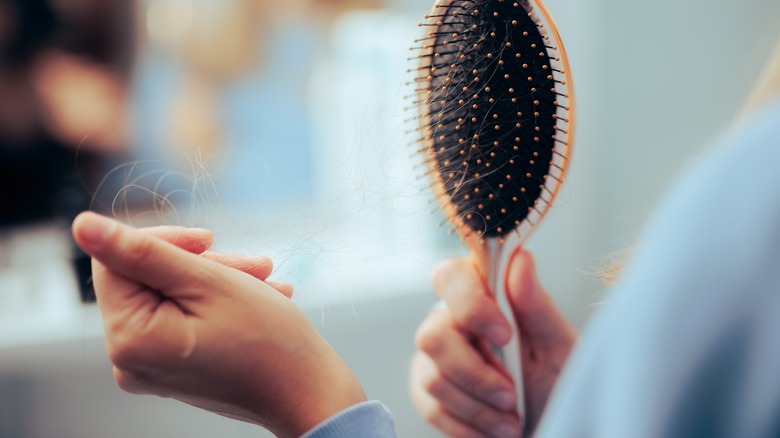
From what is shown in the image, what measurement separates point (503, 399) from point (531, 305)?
0.07 m

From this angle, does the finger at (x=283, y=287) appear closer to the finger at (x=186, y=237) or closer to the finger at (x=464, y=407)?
the finger at (x=186, y=237)

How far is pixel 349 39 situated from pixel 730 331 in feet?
3.54

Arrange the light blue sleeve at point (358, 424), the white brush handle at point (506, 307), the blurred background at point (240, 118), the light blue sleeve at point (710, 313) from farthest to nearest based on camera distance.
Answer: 1. the blurred background at point (240, 118)
2. the white brush handle at point (506, 307)
3. the light blue sleeve at point (358, 424)
4. the light blue sleeve at point (710, 313)

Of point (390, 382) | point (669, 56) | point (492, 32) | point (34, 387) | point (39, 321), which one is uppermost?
point (669, 56)

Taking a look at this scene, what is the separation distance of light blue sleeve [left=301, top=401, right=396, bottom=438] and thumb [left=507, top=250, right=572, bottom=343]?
0.16 metres

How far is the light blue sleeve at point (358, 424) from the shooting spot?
33 cm

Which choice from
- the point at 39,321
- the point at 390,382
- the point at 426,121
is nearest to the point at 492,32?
the point at 426,121

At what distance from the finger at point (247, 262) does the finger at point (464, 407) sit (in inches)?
8.6

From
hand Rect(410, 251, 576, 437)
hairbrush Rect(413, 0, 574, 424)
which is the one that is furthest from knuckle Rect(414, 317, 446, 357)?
hairbrush Rect(413, 0, 574, 424)

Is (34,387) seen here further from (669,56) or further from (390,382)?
(669,56)

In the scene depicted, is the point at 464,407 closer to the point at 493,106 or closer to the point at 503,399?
the point at 503,399

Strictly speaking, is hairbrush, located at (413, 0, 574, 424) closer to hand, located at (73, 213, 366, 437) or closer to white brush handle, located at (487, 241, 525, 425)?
white brush handle, located at (487, 241, 525, 425)

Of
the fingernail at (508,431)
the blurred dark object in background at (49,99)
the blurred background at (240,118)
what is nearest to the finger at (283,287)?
the fingernail at (508,431)

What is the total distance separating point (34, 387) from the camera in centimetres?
110
